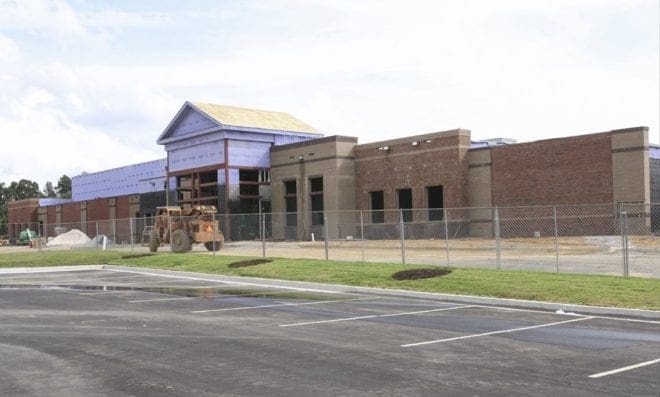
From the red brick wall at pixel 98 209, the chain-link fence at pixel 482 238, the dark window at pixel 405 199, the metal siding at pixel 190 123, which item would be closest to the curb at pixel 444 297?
the chain-link fence at pixel 482 238

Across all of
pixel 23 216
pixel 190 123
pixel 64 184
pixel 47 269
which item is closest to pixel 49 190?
pixel 64 184

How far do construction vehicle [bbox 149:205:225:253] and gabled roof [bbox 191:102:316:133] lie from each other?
1409cm

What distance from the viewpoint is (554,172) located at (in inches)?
1470

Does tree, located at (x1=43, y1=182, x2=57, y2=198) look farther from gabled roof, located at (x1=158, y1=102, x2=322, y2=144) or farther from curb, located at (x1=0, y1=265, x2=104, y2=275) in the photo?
curb, located at (x1=0, y1=265, x2=104, y2=275)

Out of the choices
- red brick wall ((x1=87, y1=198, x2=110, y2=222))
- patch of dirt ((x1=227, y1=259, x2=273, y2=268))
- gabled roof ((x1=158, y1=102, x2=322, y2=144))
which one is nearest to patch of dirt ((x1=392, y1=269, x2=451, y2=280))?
patch of dirt ((x1=227, y1=259, x2=273, y2=268))

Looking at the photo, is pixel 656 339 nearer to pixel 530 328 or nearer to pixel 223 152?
pixel 530 328

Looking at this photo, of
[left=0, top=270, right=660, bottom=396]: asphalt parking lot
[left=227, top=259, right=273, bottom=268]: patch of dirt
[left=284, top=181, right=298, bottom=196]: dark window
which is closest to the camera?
[left=0, top=270, right=660, bottom=396]: asphalt parking lot

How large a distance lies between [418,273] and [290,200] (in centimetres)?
3431

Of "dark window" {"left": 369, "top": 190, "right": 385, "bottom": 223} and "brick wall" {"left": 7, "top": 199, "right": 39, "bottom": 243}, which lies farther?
"brick wall" {"left": 7, "top": 199, "right": 39, "bottom": 243}

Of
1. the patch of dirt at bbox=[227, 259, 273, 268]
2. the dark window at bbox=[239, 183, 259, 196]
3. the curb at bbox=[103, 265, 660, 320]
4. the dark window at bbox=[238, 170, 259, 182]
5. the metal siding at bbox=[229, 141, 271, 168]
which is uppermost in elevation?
the metal siding at bbox=[229, 141, 271, 168]

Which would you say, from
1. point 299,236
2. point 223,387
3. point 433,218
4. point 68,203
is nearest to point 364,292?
point 223,387

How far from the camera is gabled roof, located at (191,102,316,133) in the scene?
51.6 metres

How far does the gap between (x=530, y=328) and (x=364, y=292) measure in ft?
21.7

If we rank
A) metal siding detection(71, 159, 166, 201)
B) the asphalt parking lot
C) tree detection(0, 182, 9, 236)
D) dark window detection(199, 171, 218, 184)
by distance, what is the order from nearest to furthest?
the asphalt parking lot → dark window detection(199, 171, 218, 184) → metal siding detection(71, 159, 166, 201) → tree detection(0, 182, 9, 236)
